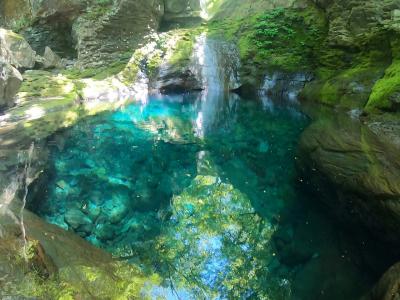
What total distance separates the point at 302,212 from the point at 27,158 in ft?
16.8

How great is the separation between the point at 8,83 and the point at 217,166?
7.71 meters

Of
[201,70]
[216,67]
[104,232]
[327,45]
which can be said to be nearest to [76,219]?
[104,232]

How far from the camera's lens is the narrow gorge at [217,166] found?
3.31 meters

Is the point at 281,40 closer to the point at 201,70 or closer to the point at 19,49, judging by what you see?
the point at 201,70

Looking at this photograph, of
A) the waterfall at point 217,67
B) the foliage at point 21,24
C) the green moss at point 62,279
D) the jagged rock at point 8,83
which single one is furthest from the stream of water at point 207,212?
the foliage at point 21,24

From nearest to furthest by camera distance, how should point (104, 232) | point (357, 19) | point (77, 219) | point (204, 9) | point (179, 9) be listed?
point (104, 232) → point (77, 219) → point (357, 19) → point (179, 9) → point (204, 9)

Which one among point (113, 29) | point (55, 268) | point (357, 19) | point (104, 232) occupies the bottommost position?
point (104, 232)

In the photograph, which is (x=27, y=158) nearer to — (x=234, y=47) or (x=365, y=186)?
(x=365, y=186)

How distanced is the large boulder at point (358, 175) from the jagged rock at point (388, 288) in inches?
30.0

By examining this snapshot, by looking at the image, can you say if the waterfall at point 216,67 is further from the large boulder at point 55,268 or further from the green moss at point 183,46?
the large boulder at point 55,268

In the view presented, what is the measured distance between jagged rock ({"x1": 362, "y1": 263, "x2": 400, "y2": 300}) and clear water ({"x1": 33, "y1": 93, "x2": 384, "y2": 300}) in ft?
0.96

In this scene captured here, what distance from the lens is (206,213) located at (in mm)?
4750

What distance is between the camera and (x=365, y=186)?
3979 mm

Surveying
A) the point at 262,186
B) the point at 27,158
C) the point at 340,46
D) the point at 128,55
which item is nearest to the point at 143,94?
the point at 128,55
